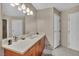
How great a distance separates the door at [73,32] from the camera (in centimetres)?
163

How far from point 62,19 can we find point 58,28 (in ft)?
0.54

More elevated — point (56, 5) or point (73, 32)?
point (56, 5)

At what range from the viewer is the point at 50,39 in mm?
1693

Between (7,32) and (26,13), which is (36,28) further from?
(7,32)

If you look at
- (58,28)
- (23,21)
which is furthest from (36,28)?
(58,28)

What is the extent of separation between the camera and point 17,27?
5.40 feet

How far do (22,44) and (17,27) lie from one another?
282 mm

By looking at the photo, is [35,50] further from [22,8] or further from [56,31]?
[22,8]

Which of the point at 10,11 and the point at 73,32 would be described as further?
the point at 73,32

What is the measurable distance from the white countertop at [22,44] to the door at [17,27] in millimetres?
129

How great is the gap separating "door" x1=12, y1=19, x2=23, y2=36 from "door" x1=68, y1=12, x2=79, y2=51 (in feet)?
2.63

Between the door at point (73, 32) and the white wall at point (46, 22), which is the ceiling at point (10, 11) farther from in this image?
the door at point (73, 32)

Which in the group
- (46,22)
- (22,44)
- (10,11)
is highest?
(10,11)

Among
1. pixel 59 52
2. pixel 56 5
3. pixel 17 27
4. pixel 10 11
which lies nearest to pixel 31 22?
pixel 17 27
